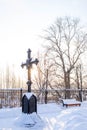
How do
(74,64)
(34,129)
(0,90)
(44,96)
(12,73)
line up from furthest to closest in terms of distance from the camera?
(12,73)
(74,64)
(44,96)
(0,90)
(34,129)

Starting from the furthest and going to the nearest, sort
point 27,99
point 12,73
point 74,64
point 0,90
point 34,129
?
point 12,73 → point 74,64 → point 0,90 → point 27,99 → point 34,129

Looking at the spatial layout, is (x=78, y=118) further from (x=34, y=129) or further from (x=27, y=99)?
(x=27, y=99)

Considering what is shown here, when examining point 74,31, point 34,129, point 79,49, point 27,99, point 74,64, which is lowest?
point 34,129

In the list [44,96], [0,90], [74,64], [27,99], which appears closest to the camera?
[27,99]

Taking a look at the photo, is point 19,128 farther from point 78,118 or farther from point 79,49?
point 79,49

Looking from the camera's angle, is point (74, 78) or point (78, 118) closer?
point (78, 118)

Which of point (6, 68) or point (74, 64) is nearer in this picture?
point (74, 64)

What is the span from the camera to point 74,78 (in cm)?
3106

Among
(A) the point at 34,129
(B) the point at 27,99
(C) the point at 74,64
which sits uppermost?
(C) the point at 74,64

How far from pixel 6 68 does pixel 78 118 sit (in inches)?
2140

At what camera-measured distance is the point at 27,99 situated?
9.09 metres

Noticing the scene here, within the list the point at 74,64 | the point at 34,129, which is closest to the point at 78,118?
the point at 34,129

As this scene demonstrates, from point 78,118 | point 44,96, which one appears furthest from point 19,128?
point 44,96

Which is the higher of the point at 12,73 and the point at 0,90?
the point at 12,73
